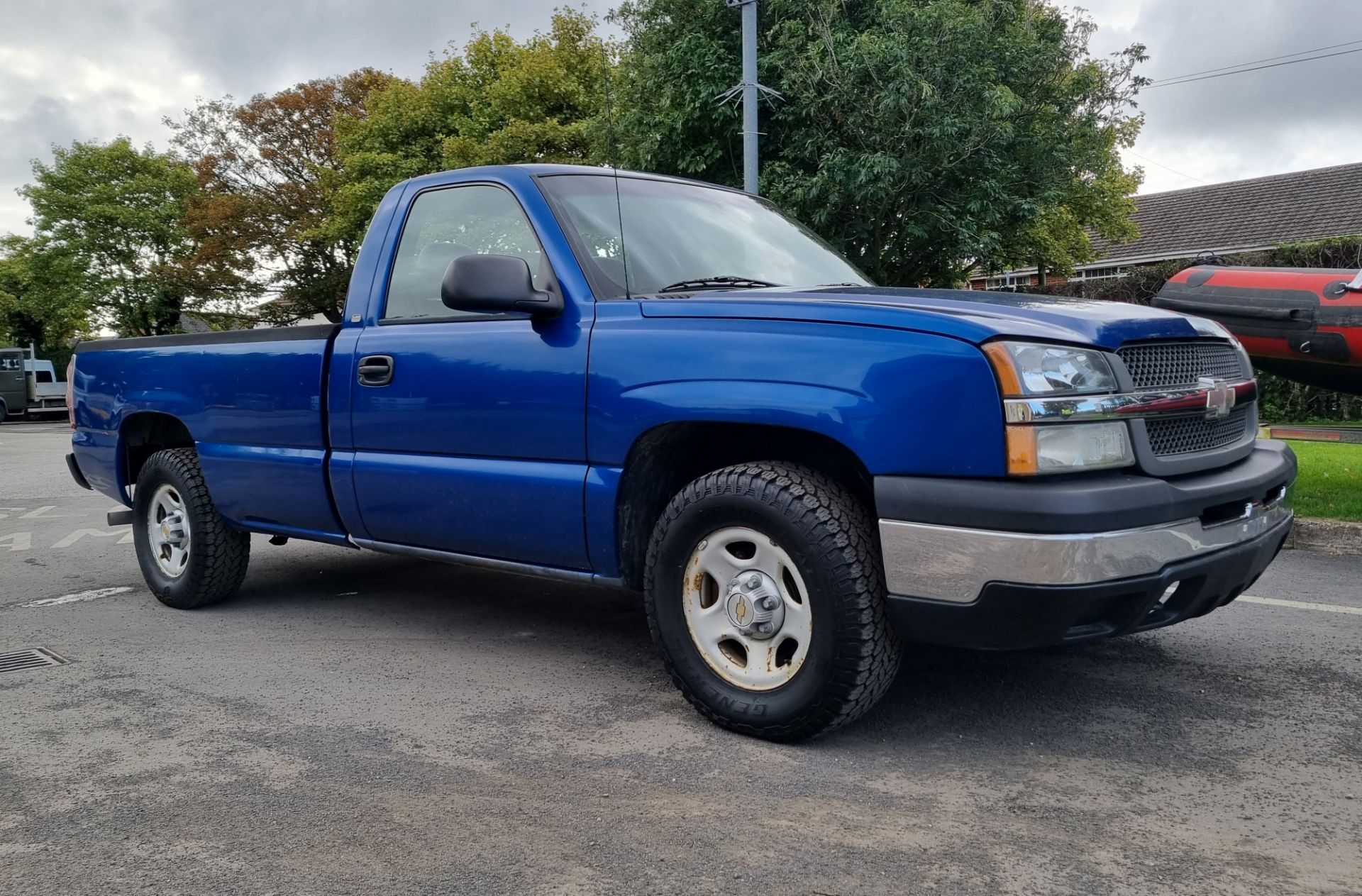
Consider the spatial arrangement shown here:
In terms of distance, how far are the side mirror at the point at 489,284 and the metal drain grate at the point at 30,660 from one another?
93.9 inches

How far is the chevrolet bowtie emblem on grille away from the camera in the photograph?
3.35m

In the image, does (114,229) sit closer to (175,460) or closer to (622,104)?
(622,104)

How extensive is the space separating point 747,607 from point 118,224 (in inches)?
1928

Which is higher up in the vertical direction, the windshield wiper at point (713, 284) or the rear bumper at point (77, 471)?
the windshield wiper at point (713, 284)

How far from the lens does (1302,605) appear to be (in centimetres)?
504

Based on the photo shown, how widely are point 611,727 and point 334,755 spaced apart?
2.74 feet

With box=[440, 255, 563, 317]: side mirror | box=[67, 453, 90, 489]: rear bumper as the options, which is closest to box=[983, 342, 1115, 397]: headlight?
box=[440, 255, 563, 317]: side mirror

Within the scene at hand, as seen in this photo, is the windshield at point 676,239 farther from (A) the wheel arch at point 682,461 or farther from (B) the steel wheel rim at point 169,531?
(B) the steel wheel rim at point 169,531

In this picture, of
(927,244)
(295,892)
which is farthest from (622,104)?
(295,892)

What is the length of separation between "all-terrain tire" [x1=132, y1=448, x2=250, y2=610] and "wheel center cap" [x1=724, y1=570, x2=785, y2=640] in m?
3.02

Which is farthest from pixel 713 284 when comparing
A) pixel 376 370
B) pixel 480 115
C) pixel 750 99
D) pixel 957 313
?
pixel 480 115

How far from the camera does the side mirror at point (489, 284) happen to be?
3.70 metres

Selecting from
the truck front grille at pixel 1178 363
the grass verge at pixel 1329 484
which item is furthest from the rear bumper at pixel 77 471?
the grass verge at pixel 1329 484

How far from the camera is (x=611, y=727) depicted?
3572 millimetres
